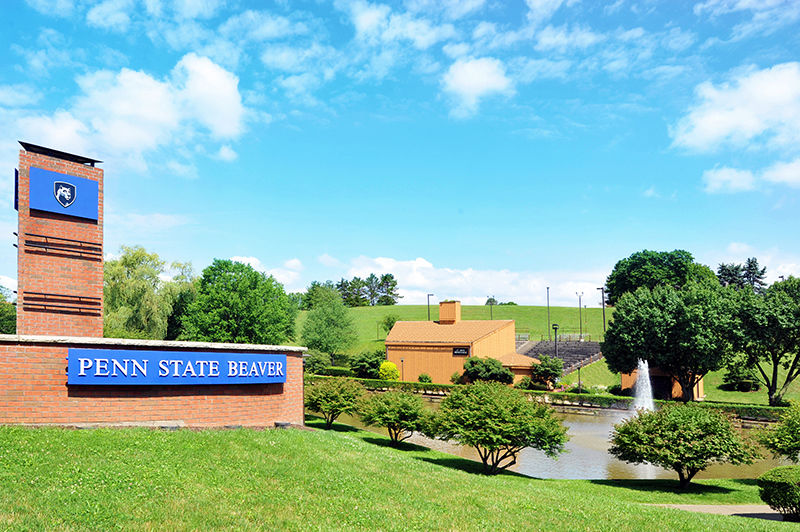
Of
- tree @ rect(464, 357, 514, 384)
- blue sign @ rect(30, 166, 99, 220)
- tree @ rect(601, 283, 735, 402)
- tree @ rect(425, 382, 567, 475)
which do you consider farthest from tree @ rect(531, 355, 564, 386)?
blue sign @ rect(30, 166, 99, 220)

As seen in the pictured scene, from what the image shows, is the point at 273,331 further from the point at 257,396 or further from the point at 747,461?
the point at 747,461

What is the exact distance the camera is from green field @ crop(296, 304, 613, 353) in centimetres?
9856

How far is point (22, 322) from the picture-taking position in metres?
15.3

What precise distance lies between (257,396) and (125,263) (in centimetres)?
4311

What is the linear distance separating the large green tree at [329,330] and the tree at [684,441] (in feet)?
172

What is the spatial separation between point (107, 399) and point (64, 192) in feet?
21.8

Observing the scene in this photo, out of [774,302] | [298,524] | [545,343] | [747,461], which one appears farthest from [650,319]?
[298,524]

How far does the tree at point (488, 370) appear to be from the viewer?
53.2m

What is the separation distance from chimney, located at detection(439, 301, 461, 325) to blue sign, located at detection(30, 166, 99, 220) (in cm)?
4827

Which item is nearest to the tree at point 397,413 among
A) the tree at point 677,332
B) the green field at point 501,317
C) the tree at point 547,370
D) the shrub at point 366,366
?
the tree at point 677,332

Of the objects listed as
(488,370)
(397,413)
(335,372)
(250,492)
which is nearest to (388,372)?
(335,372)

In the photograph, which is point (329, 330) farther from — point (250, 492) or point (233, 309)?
point (250, 492)

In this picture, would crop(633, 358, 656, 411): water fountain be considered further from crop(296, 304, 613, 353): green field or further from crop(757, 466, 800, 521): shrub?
crop(296, 304, 613, 353): green field

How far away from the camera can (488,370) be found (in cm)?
5338
